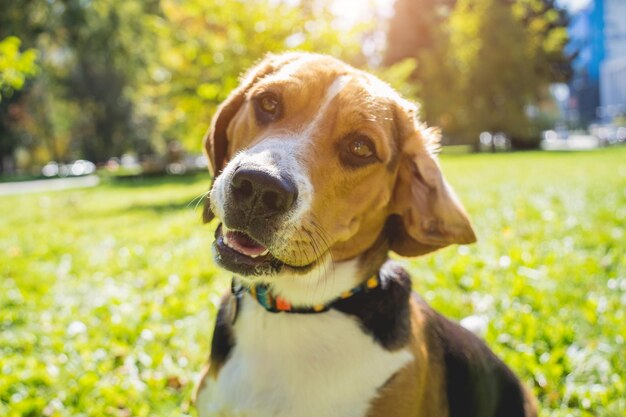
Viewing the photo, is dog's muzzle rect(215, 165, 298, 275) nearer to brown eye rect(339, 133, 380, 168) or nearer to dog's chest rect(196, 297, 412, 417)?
dog's chest rect(196, 297, 412, 417)

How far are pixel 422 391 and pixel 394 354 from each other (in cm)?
25

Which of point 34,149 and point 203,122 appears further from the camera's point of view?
point 34,149

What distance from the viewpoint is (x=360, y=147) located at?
9.82 ft

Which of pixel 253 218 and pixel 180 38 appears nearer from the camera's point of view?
pixel 253 218

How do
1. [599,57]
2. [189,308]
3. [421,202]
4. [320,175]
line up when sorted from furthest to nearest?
[599,57] < [189,308] < [421,202] < [320,175]

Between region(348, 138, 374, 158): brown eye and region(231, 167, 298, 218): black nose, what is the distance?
2.05 feet

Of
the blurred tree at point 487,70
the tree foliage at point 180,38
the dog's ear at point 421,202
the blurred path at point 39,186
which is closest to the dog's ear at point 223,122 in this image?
the dog's ear at point 421,202

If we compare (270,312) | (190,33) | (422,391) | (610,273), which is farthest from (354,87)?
(190,33)

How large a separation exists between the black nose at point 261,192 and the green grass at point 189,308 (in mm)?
1393

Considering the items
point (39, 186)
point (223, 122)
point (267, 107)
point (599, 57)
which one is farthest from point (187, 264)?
point (599, 57)

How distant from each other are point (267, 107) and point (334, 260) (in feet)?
3.24

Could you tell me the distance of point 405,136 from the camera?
10.5 ft

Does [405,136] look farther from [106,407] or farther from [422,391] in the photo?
[106,407]

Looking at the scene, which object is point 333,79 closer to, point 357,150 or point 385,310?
point 357,150
